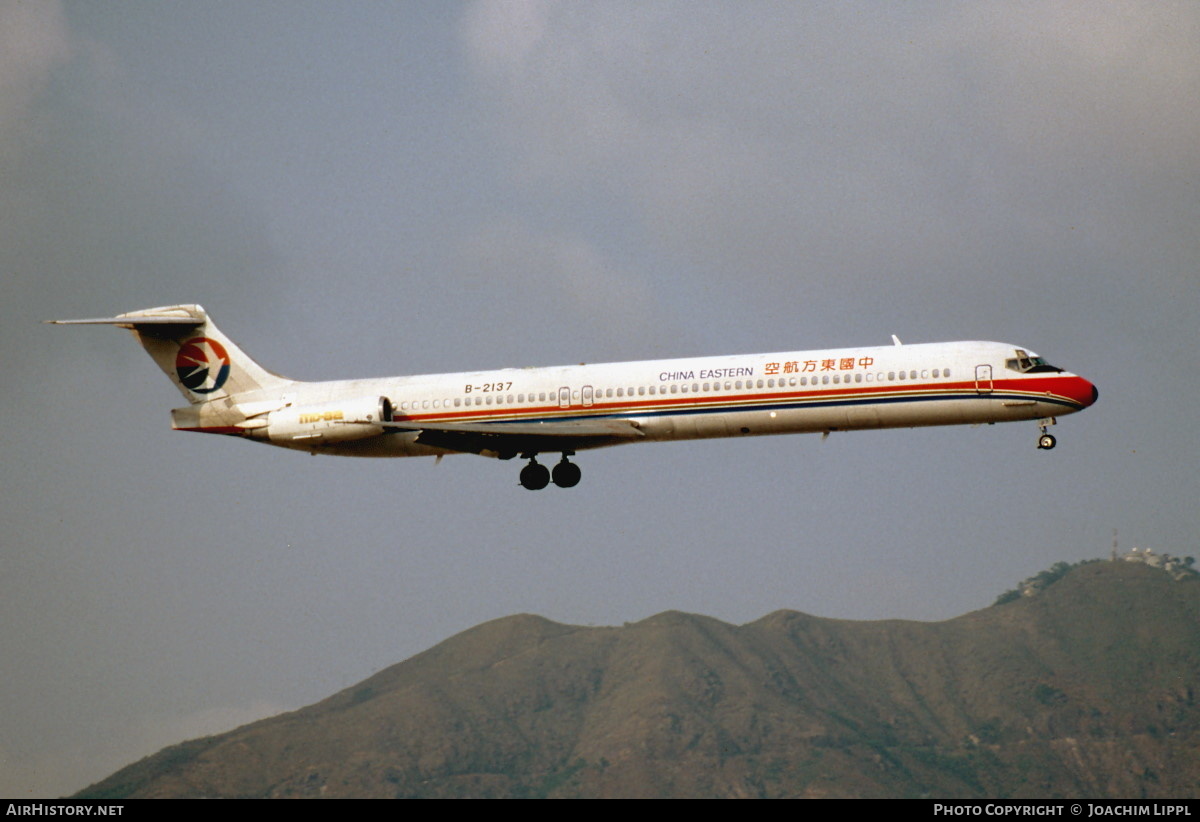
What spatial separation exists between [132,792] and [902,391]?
16945cm

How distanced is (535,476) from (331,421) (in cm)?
673

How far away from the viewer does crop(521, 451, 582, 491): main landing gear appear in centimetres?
4912

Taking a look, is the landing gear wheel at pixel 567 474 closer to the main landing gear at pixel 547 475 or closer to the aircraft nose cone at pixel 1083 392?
the main landing gear at pixel 547 475

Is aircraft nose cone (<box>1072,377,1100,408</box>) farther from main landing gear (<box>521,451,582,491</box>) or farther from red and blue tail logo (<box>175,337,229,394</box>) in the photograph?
red and blue tail logo (<box>175,337,229,394</box>)

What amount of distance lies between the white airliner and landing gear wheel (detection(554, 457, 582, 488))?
5 centimetres

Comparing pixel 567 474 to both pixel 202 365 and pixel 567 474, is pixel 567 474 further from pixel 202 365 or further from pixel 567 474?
pixel 202 365

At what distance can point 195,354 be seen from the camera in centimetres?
5309

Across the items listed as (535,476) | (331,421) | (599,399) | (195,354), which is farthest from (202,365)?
(599,399)

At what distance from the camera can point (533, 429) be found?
46.3 m

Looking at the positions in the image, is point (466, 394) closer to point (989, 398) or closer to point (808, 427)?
point (808, 427)

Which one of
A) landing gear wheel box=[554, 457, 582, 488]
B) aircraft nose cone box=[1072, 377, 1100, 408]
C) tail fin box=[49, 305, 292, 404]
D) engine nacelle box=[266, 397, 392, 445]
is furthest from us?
tail fin box=[49, 305, 292, 404]

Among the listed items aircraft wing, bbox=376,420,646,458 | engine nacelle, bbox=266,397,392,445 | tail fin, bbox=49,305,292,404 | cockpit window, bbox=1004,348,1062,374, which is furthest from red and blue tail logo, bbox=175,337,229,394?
cockpit window, bbox=1004,348,1062,374
